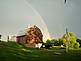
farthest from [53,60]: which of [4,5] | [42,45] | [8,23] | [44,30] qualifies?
[4,5]

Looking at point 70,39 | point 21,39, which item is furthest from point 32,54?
point 70,39

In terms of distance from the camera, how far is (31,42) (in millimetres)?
3236

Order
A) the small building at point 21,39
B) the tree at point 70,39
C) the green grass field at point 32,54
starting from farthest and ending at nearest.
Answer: the tree at point 70,39
the small building at point 21,39
the green grass field at point 32,54

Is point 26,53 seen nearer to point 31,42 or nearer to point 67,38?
point 31,42

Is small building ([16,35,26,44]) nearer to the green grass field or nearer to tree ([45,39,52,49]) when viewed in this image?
the green grass field

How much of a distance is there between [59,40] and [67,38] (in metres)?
0.12

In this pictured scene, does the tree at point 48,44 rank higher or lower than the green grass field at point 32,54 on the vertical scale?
higher

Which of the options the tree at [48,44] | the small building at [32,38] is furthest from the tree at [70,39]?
the small building at [32,38]

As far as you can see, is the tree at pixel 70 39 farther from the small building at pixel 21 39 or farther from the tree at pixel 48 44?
the small building at pixel 21 39

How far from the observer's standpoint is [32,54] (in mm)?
3016

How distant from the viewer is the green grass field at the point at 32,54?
9.66 feet

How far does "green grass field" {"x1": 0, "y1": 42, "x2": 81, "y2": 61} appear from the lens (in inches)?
116

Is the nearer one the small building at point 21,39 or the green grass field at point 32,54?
the green grass field at point 32,54

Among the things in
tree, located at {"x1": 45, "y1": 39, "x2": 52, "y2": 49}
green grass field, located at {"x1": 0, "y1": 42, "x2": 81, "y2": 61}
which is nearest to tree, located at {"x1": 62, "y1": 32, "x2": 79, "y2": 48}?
green grass field, located at {"x1": 0, "y1": 42, "x2": 81, "y2": 61}
